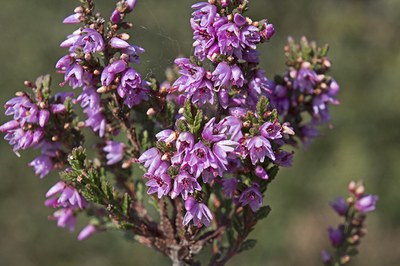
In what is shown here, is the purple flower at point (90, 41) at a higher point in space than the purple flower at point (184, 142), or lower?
higher

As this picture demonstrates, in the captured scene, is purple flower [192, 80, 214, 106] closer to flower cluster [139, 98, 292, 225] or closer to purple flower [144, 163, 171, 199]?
flower cluster [139, 98, 292, 225]

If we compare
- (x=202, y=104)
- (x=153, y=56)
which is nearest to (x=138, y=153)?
(x=202, y=104)

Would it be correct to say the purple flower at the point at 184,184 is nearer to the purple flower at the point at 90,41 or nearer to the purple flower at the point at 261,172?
the purple flower at the point at 261,172

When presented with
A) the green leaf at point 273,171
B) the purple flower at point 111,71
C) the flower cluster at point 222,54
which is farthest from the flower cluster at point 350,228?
the purple flower at point 111,71

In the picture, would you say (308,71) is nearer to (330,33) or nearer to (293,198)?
(293,198)

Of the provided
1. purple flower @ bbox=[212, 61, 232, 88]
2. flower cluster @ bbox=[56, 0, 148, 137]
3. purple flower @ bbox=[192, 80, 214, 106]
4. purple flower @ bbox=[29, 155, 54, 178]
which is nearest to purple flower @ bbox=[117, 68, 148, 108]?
flower cluster @ bbox=[56, 0, 148, 137]

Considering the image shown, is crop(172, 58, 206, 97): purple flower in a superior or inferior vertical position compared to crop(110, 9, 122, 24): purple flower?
inferior

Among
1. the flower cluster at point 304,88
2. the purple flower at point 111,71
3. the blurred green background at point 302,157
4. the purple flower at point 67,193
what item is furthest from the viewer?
the blurred green background at point 302,157
